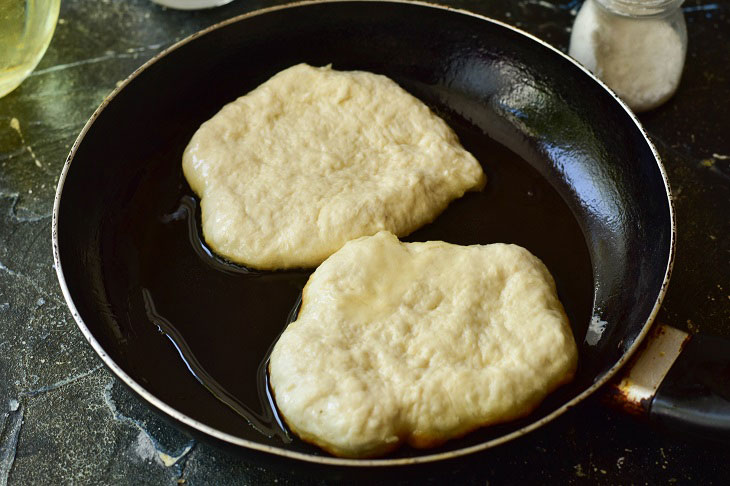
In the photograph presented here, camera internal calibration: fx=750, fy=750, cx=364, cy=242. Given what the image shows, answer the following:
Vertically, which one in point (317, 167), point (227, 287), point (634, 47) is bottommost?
point (227, 287)

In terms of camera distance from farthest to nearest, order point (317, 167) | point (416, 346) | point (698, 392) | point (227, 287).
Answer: point (317, 167) → point (227, 287) → point (416, 346) → point (698, 392)

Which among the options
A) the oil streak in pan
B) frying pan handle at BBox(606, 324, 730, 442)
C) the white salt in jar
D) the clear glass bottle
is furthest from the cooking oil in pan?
the clear glass bottle

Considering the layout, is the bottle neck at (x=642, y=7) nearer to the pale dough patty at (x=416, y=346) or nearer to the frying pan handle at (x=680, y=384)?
the pale dough patty at (x=416, y=346)

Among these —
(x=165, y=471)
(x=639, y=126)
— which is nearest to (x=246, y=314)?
(x=165, y=471)

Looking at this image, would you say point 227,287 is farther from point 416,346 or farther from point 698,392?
point 698,392

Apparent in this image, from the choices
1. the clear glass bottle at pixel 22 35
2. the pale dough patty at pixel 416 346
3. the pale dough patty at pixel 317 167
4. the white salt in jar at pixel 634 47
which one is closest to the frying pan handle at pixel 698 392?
the pale dough patty at pixel 416 346

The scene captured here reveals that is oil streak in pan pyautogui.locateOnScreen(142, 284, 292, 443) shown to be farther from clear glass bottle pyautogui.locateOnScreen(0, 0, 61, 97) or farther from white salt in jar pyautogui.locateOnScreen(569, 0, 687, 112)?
white salt in jar pyautogui.locateOnScreen(569, 0, 687, 112)

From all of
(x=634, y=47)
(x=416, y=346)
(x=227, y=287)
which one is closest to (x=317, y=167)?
(x=227, y=287)
